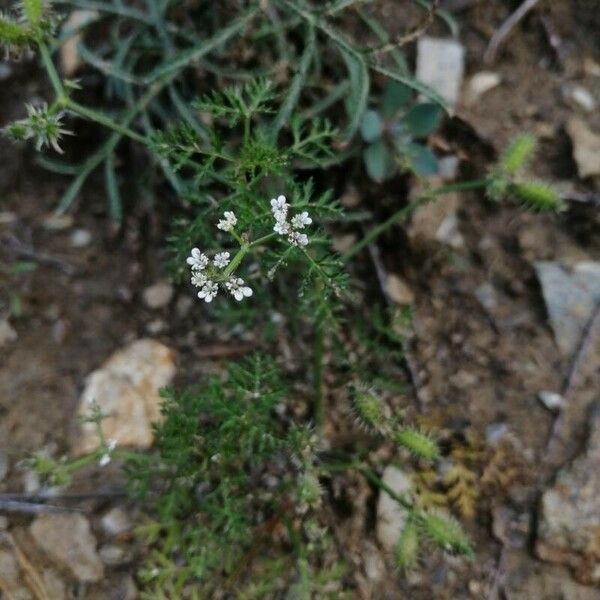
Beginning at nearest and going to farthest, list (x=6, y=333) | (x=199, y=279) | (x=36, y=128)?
1. (x=199, y=279)
2. (x=36, y=128)
3. (x=6, y=333)

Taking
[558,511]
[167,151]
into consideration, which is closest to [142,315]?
[167,151]

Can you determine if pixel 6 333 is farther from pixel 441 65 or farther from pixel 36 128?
pixel 441 65

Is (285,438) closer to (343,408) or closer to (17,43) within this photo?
(343,408)

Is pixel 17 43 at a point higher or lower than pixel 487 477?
higher

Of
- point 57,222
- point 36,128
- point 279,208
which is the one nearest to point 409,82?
point 279,208

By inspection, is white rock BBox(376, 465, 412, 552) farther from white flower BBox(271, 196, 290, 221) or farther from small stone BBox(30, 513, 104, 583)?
white flower BBox(271, 196, 290, 221)

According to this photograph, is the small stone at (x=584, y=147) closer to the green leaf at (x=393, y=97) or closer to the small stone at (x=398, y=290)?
the green leaf at (x=393, y=97)
